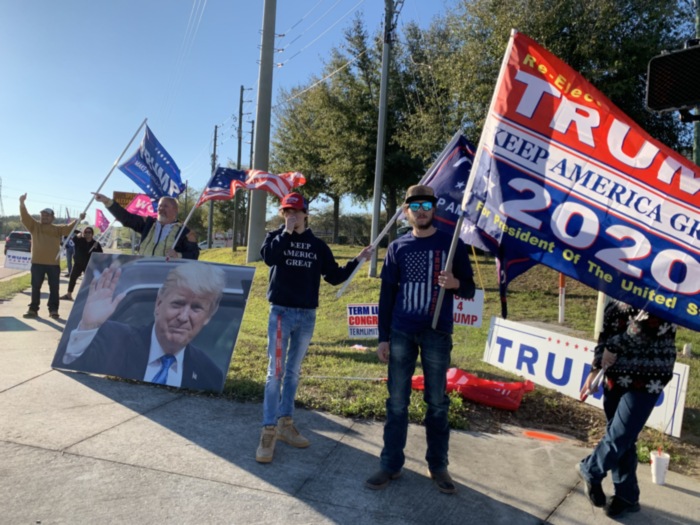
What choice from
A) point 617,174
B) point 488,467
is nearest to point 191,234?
point 488,467

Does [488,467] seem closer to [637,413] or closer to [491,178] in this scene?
[637,413]

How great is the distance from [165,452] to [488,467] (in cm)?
237

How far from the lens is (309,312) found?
4121 mm

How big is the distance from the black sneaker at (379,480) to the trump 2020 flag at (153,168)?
5.54 m

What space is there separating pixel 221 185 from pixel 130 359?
9.28 ft

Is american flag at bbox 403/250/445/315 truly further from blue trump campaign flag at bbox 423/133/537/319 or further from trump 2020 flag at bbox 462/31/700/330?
blue trump campaign flag at bbox 423/133/537/319

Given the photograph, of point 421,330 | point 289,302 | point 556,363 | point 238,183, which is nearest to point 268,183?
point 238,183

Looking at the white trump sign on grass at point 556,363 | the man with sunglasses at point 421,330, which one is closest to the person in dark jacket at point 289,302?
the man with sunglasses at point 421,330

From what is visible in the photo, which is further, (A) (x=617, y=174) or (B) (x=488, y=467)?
(B) (x=488, y=467)

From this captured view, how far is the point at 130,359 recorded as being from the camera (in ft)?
17.9

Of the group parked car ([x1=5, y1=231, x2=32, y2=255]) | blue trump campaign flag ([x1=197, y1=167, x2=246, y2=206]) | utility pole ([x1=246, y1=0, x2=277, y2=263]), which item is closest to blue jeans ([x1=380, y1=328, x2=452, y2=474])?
blue trump campaign flag ([x1=197, y1=167, x2=246, y2=206])

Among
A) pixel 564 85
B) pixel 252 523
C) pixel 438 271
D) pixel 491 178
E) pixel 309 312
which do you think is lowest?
pixel 252 523

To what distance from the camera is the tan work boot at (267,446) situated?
374 cm

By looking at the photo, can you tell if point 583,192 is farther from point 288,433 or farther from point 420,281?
point 288,433
